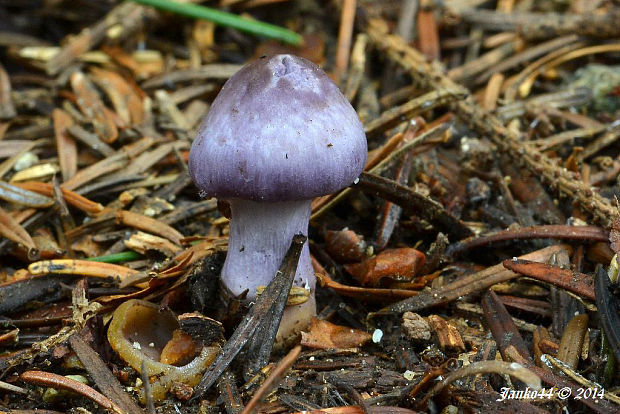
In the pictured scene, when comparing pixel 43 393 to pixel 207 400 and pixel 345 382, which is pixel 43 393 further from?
pixel 345 382

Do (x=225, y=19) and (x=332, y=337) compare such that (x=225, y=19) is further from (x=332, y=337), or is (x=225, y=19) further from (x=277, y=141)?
(x=332, y=337)

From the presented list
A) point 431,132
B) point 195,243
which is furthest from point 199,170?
point 431,132

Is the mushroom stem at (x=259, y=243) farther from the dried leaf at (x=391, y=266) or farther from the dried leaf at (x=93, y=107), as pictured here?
the dried leaf at (x=93, y=107)

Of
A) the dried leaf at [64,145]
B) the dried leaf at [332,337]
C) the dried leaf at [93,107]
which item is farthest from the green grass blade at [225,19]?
the dried leaf at [332,337]

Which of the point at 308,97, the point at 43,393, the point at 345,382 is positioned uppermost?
the point at 308,97

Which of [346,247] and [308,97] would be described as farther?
[346,247]
